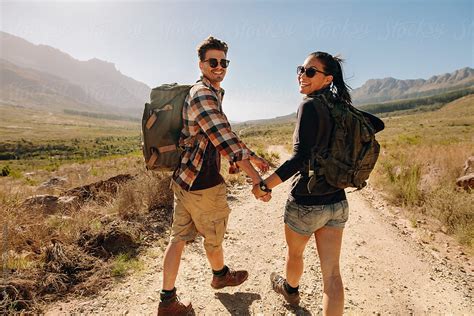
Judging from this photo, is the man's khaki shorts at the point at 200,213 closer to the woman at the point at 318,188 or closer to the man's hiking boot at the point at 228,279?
the woman at the point at 318,188

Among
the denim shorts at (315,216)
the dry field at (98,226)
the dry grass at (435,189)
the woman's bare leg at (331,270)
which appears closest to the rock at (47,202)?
the dry field at (98,226)

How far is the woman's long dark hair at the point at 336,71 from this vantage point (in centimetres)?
222

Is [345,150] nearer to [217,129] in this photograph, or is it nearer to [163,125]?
Answer: [217,129]

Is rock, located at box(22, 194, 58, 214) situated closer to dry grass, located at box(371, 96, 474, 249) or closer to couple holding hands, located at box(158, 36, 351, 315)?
couple holding hands, located at box(158, 36, 351, 315)

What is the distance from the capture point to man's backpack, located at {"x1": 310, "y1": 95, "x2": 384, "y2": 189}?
2.01 meters

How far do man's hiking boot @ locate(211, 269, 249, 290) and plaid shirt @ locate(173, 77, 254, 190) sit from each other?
1218 mm

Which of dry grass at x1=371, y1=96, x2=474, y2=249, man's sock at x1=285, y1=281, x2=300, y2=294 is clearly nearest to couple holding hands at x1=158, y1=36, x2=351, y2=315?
man's sock at x1=285, y1=281, x2=300, y2=294

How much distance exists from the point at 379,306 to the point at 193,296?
2.00m

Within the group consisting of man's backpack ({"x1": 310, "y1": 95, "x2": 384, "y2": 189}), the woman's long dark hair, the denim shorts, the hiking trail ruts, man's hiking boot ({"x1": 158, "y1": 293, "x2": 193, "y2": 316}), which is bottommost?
the hiking trail ruts

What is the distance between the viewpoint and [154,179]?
5887mm

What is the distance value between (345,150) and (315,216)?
53 cm

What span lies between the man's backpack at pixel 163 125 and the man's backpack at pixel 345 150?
1178 millimetres

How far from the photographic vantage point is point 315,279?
3570 mm

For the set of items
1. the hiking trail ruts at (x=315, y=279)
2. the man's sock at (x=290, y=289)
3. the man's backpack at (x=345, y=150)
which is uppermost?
the man's backpack at (x=345, y=150)
